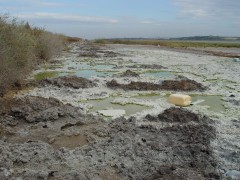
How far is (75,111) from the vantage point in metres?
13.5

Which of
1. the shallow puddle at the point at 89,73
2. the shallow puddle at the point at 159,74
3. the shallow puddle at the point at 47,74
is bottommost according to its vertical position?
the shallow puddle at the point at 159,74

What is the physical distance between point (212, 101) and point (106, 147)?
9001 mm

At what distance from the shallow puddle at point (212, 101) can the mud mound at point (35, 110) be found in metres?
5.90

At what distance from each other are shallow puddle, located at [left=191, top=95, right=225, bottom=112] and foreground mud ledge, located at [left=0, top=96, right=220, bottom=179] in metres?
2.72

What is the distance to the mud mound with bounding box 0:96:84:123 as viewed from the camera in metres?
12.3

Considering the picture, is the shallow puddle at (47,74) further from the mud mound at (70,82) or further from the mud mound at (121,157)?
the mud mound at (121,157)

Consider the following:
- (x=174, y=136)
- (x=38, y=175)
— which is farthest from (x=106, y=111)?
(x=38, y=175)

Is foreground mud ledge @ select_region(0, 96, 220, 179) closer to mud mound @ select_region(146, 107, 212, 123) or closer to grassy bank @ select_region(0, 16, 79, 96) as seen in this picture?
mud mound @ select_region(146, 107, 212, 123)

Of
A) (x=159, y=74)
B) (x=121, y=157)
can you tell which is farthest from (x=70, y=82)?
(x=121, y=157)

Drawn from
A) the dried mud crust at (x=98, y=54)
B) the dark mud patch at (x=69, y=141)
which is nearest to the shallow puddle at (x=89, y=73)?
the dried mud crust at (x=98, y=54)

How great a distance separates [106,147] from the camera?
948 cm

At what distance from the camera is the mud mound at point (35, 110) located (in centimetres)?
1232

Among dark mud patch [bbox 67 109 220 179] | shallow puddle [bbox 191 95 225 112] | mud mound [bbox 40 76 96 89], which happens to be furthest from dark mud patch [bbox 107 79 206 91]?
dark mud patch [bbox 67 109 220 179]

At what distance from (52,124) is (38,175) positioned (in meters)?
4.01
